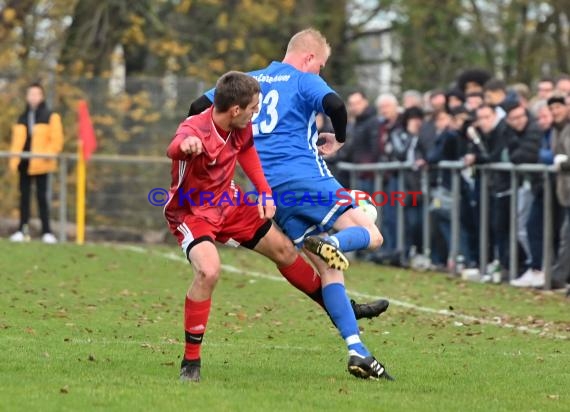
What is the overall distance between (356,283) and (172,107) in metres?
9.19

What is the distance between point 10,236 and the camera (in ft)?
71.1

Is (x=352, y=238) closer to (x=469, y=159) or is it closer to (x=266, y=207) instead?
(x=266, y=207)

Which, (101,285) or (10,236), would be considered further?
(10,236)

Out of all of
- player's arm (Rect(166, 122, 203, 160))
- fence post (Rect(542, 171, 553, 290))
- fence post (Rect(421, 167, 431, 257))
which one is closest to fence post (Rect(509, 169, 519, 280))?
fence post (Rect(542, 171, 553, 290))

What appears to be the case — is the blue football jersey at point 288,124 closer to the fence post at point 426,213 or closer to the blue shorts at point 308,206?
the blue shorts at point 308,206

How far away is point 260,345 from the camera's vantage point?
9914 millimetres

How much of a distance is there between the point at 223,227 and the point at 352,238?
2.71 ft

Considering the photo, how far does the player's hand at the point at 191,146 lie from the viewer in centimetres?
779

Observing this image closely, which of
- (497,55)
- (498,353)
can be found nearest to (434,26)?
(497,55)

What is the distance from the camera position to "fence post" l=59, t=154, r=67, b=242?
68.7 ft

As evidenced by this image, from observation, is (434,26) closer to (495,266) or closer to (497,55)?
(497,55)

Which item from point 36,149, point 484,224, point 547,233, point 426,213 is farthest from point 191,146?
point 36,149

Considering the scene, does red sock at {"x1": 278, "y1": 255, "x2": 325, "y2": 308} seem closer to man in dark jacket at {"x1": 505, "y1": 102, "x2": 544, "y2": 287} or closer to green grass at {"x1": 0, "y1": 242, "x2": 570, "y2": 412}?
green grass at {"x1": 0, "y1": 242, "x2": 570, "y2": 412}

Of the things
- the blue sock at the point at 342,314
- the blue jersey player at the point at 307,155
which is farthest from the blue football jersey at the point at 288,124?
the blue sock at the point at 342,314
